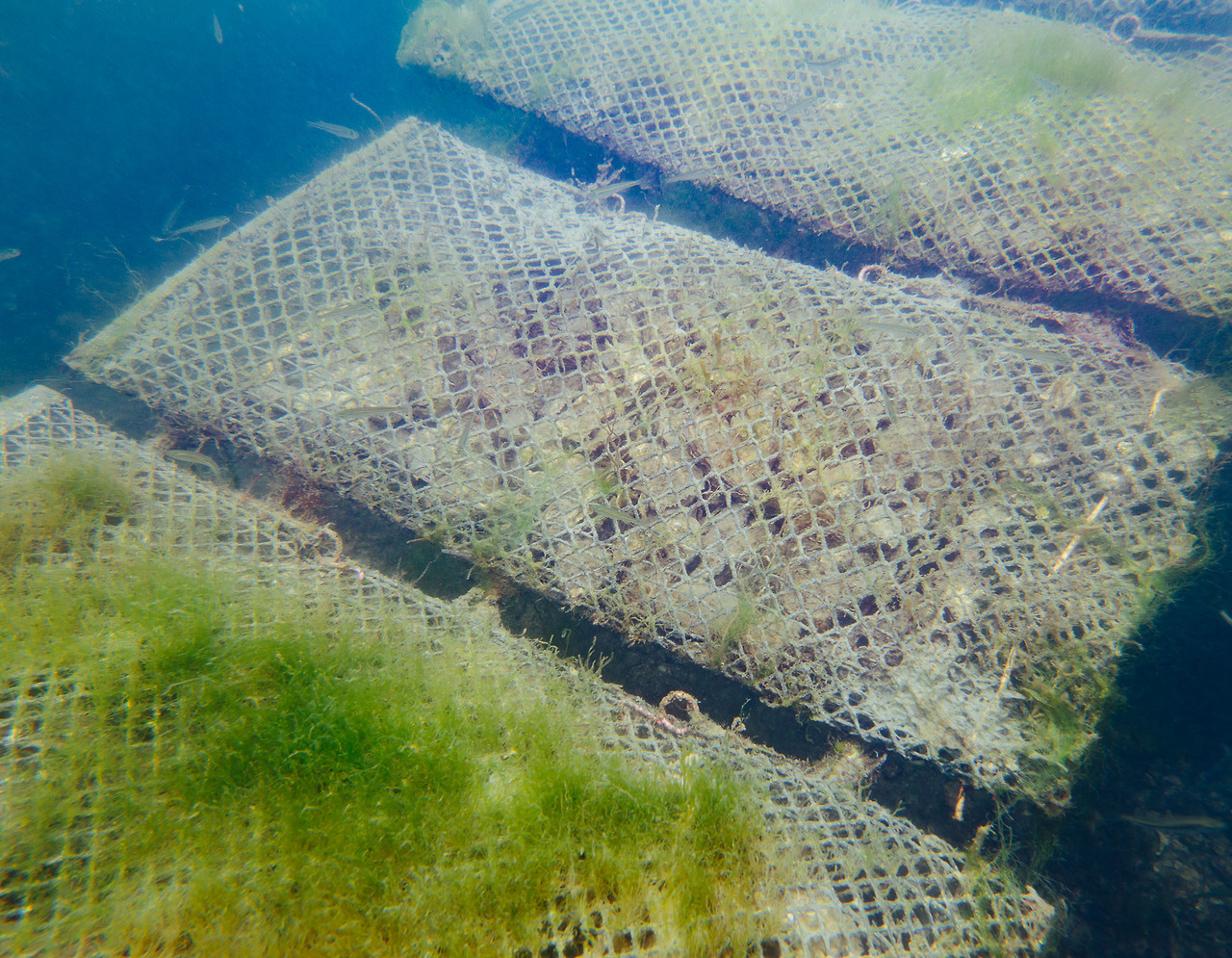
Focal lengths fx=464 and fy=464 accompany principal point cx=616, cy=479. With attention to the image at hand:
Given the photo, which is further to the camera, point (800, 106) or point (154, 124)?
point (154, 124)

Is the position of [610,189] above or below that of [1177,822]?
above

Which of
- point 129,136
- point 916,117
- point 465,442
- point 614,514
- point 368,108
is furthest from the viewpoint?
point 368,108

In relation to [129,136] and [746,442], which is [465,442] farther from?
[129,136]

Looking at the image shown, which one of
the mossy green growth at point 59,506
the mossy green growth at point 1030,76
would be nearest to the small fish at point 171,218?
the mossy green growth at point 59,506

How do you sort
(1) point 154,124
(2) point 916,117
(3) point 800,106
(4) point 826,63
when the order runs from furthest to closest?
(1) point 154,124 → (4) point 826,63 → (3) point 800,106 → (2) point 916,117

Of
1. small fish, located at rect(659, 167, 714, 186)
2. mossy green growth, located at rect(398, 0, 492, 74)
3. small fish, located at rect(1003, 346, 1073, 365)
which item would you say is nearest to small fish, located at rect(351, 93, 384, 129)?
mossy green growth, located at rect(398, 0, 492, 74)

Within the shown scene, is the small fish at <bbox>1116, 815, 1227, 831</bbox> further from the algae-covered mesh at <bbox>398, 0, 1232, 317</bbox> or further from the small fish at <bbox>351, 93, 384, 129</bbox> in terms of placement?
the small fish at <bbox>351, 93, 384, 129</bbox>

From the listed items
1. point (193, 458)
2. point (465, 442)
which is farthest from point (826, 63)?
point (193, 458)
